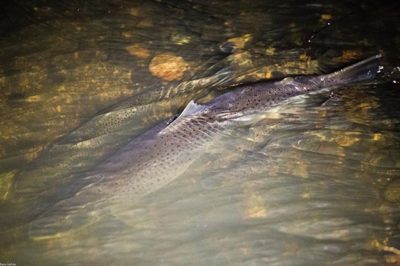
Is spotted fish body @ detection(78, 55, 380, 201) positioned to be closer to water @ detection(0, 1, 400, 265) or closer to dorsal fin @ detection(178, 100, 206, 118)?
dorsal fin @ detection(178, 100, 206, 118)

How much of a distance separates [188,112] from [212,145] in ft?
1.57

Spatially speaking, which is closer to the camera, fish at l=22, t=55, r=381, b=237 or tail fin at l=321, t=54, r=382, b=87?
fish at l=22, t=55, r=381, b=237

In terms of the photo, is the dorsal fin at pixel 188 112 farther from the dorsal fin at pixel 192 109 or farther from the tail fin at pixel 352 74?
the tail fin at pixel 352 74

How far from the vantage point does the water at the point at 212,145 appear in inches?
140

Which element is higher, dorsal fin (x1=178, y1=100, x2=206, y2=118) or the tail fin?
the tail fin

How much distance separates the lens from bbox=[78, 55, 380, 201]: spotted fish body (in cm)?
371

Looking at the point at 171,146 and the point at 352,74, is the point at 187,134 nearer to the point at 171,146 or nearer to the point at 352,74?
the point at 171,146

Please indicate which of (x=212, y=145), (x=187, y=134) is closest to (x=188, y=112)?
(x=187, y=134)

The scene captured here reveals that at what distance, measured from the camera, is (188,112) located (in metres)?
4.25

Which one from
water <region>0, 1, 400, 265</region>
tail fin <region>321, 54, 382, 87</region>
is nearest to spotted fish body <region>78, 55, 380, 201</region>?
tail fin <region>321, 54, 382, 87</region>

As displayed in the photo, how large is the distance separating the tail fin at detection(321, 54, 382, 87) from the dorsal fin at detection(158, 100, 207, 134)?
A: 1593mm

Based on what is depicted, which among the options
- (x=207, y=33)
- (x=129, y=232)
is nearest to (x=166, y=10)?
(x=207, y=33)

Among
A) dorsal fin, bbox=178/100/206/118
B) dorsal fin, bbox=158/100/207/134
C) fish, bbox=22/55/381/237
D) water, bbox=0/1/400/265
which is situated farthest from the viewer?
dorsal fin, bbox=178/100/206/118

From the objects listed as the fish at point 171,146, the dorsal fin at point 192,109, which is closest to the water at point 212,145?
the fish at point 171,146
